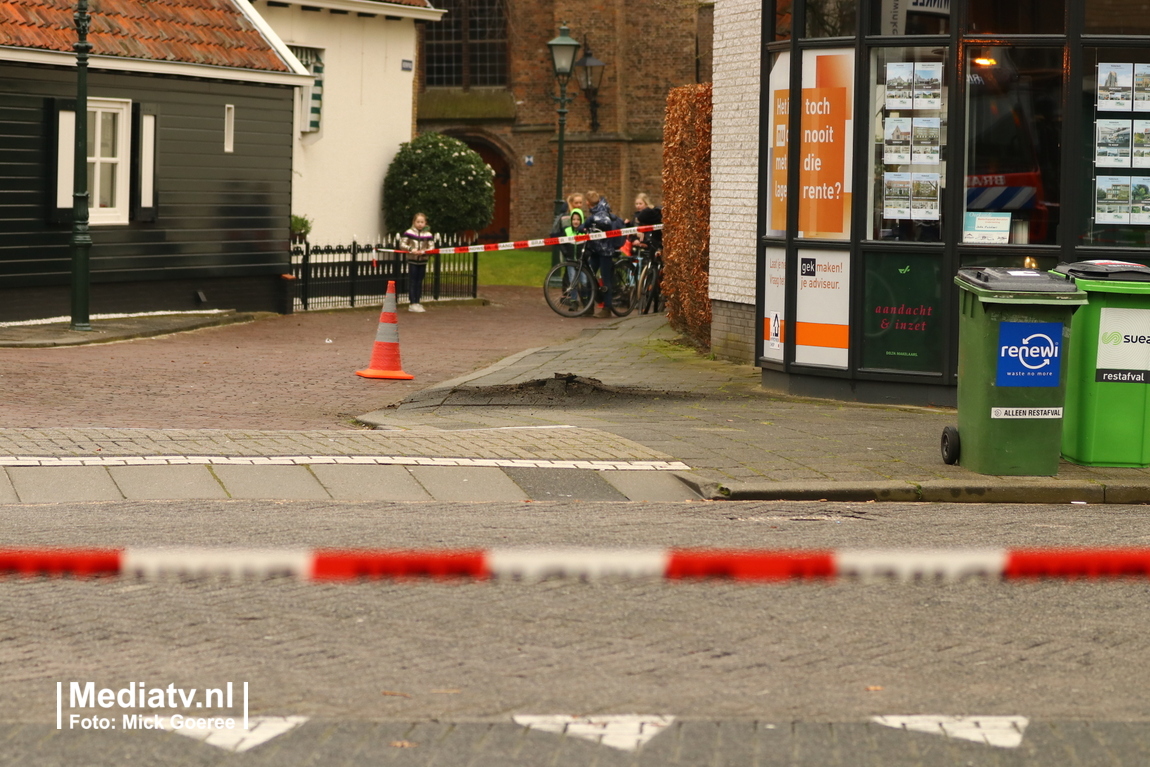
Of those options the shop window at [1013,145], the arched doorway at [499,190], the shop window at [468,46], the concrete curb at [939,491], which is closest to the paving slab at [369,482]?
the concrete curb at [939,491]

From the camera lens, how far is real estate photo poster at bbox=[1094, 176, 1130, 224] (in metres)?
11.9

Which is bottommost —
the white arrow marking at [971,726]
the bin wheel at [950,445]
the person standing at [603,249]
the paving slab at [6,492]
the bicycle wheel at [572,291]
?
the white arrow marking at [971,726]

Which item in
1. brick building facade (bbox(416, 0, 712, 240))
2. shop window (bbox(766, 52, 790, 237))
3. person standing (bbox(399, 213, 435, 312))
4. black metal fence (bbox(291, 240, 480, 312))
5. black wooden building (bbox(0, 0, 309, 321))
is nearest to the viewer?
shop window (bbox(766, 52, 790, 237))

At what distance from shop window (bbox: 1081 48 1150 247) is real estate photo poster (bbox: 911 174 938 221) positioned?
110 cm

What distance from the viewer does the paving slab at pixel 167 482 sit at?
338 inches

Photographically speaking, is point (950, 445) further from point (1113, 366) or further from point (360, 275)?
point (360, 275)

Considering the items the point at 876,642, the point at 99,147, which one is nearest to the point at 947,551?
the point at 876,642

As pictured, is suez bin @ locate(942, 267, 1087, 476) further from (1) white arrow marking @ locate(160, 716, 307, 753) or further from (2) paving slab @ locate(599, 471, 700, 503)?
(1) white arrow marking @ locate(160, 716, 307, 753)

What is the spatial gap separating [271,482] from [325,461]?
561 mm

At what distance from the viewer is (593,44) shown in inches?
1825

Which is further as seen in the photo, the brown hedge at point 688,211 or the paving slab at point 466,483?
the brown hedge at point 688,211

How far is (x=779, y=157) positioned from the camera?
43.5 ft

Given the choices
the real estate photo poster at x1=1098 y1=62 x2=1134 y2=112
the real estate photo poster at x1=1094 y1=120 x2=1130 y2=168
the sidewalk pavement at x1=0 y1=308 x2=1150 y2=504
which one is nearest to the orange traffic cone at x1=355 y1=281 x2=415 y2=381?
the sidewalk pavement at x1=0 y1=308 x2=1150 y2=504
